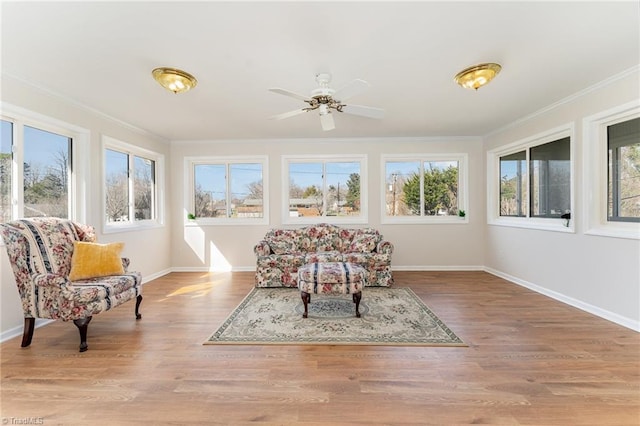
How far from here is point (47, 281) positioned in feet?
8.04

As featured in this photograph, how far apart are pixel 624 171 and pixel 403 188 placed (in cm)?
305

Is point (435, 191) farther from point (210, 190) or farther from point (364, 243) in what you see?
point (210, 190)

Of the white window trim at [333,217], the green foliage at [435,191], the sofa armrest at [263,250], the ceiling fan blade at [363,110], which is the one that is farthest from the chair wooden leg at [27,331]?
the green foliage at [435,191]

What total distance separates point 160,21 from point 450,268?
220 inches

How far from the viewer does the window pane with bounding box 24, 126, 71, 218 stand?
318cm

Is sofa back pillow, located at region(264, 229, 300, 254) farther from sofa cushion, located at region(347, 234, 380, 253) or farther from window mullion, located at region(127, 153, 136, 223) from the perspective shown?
window mullion, located at region(127, 153, 136, 223)

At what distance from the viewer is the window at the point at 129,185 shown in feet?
14.2

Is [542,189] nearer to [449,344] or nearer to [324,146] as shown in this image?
[449,344]

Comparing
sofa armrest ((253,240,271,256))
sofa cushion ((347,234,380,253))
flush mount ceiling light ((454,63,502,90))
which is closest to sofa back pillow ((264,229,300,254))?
sofa armrest ((253,240,271,256))

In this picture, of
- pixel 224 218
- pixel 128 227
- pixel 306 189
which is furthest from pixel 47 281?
pixel 306 189

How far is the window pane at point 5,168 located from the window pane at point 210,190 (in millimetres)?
2940

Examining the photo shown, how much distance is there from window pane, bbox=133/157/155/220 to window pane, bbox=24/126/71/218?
123cm

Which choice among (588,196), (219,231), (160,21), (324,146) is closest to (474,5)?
(160,21)

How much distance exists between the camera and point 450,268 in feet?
18.3
